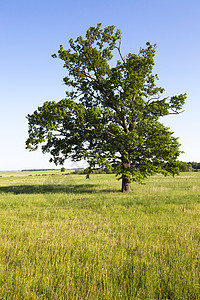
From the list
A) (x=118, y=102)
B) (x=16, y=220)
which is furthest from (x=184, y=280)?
(x=118, y=102)

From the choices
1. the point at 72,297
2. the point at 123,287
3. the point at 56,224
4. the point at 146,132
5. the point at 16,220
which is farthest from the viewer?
the point at 146,132

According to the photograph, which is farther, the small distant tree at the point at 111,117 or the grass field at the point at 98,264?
the small distant tree at the point at 111,117

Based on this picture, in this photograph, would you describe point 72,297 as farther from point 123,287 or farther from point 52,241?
point 52,241

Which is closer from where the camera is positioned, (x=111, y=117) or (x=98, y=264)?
(x=98, y=264)

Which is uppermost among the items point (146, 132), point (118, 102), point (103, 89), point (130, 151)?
point (103, 89)

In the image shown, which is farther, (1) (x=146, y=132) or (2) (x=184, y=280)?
(1) (x=146, y=132)

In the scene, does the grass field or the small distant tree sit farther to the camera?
the small distant tree

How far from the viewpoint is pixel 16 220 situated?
9406mm

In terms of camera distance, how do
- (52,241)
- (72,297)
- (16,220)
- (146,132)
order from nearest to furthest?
1. (72,297)
2. (52,241)
3. (16,220)
4. (146,132)

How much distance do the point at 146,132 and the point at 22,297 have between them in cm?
1657

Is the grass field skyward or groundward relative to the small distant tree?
groundward

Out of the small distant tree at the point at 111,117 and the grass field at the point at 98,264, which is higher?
the small distant tree at the point at 111,117

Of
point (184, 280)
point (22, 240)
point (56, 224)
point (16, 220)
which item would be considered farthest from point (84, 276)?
point (16, 220)

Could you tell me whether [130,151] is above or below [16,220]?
above
